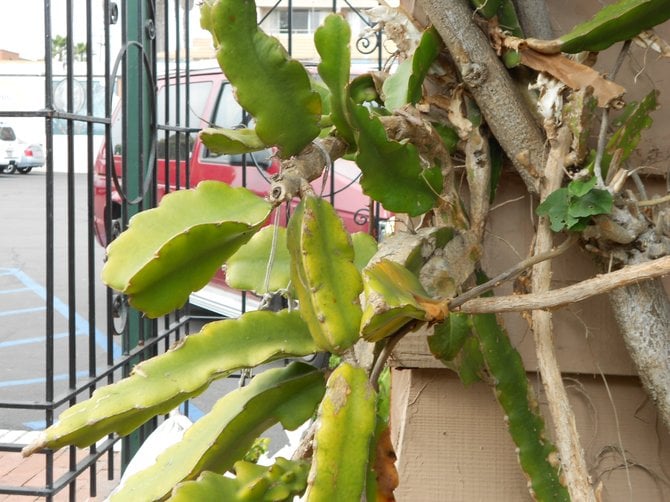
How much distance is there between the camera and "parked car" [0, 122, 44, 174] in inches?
772

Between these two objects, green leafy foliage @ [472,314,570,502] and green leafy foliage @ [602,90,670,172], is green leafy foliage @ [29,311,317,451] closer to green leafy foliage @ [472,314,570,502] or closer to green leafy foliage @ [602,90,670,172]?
green leafy foliage @ [472,314,570,502]

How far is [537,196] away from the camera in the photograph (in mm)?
1422

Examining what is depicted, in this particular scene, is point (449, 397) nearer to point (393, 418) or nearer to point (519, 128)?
point (393, 418)

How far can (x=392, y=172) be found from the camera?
1.18 metres

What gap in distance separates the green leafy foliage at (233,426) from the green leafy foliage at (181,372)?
0.05 metres

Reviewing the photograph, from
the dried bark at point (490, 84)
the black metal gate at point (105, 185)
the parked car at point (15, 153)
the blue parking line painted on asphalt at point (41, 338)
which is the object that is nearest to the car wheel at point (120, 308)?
the black metal gate at point (105, 185)

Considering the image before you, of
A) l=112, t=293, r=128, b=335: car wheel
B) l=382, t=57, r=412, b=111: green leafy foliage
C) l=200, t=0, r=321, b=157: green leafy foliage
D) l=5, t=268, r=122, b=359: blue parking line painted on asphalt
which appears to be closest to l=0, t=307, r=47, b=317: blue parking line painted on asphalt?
l=5, t=268, r=122, b=359: blue parking line painted on asphalt

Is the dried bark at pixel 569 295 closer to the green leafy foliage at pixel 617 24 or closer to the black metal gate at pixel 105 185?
the green leafy foliage at pixel 617 24

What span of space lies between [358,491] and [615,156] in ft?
2.20

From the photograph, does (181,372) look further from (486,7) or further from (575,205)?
(486,7)

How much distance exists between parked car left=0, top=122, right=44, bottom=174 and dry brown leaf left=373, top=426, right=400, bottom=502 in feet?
64.6

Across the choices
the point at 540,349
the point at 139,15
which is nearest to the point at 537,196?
the point at 540,349

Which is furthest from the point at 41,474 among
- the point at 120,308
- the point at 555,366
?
the point at 555,366

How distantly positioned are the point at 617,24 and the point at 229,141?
594 millimetres
